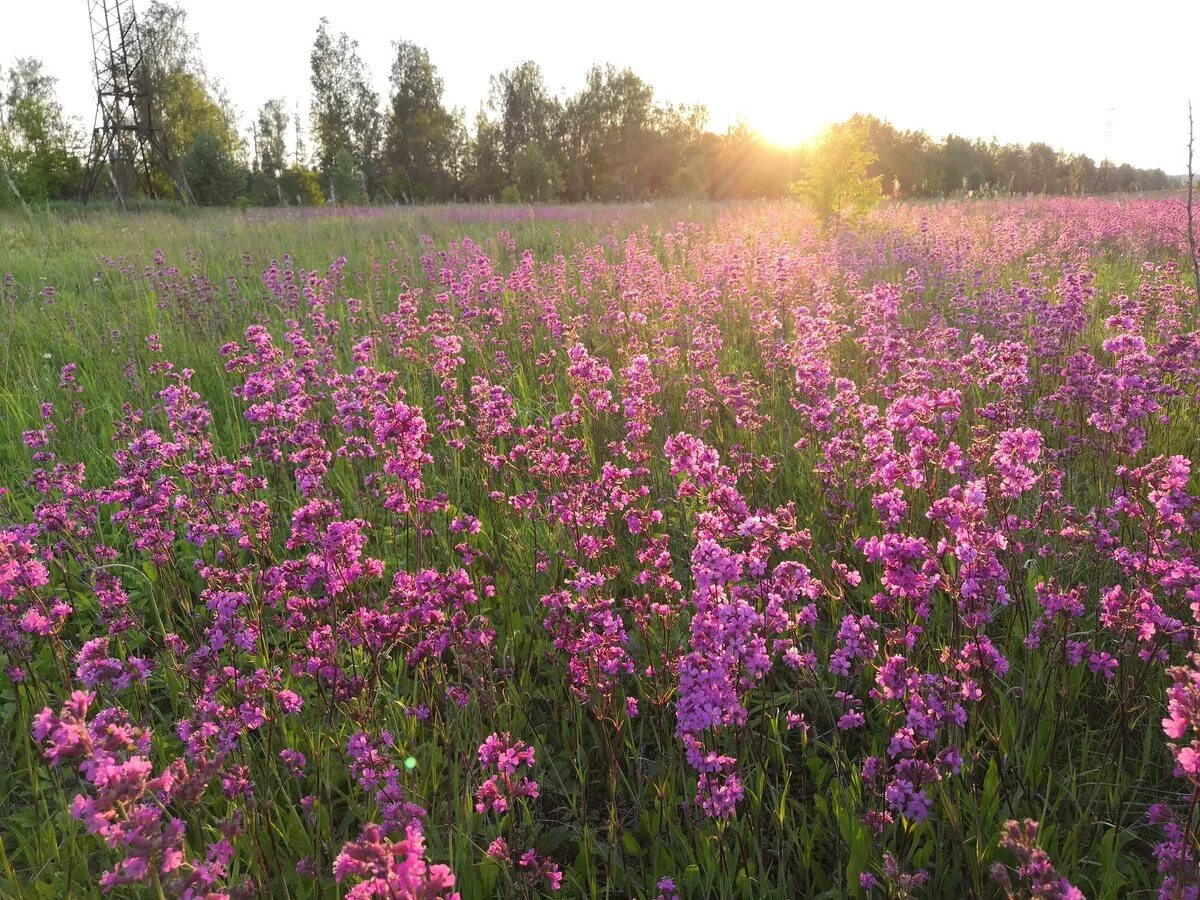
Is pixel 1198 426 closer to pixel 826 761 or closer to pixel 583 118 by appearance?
pixel 826 761

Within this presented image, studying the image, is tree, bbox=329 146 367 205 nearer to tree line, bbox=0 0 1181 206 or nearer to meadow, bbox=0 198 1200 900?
tree line, bbox=0 0 1181 206

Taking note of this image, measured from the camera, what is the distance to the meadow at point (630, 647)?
196cm

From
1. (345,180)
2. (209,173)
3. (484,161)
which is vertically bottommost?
(345,180)

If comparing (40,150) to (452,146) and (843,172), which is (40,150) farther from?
(843,172)

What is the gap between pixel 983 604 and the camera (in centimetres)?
236

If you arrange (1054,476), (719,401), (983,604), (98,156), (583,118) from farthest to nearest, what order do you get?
(583,118) → (98,156) → (719,401) → (1054,476) → (983,604)

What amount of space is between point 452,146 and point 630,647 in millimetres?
73663

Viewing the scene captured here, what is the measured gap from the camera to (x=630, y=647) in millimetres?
3125

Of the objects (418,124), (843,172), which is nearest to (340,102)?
(418,124)

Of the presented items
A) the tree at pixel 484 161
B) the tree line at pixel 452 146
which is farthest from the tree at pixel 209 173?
the tree at pixel 484 161

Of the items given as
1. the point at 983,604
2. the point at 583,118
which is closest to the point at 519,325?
the point at 983,604

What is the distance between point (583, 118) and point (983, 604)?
253 feet

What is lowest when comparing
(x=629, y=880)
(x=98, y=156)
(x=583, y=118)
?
(x=629, y=880)

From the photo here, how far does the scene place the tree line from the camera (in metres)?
51.8
